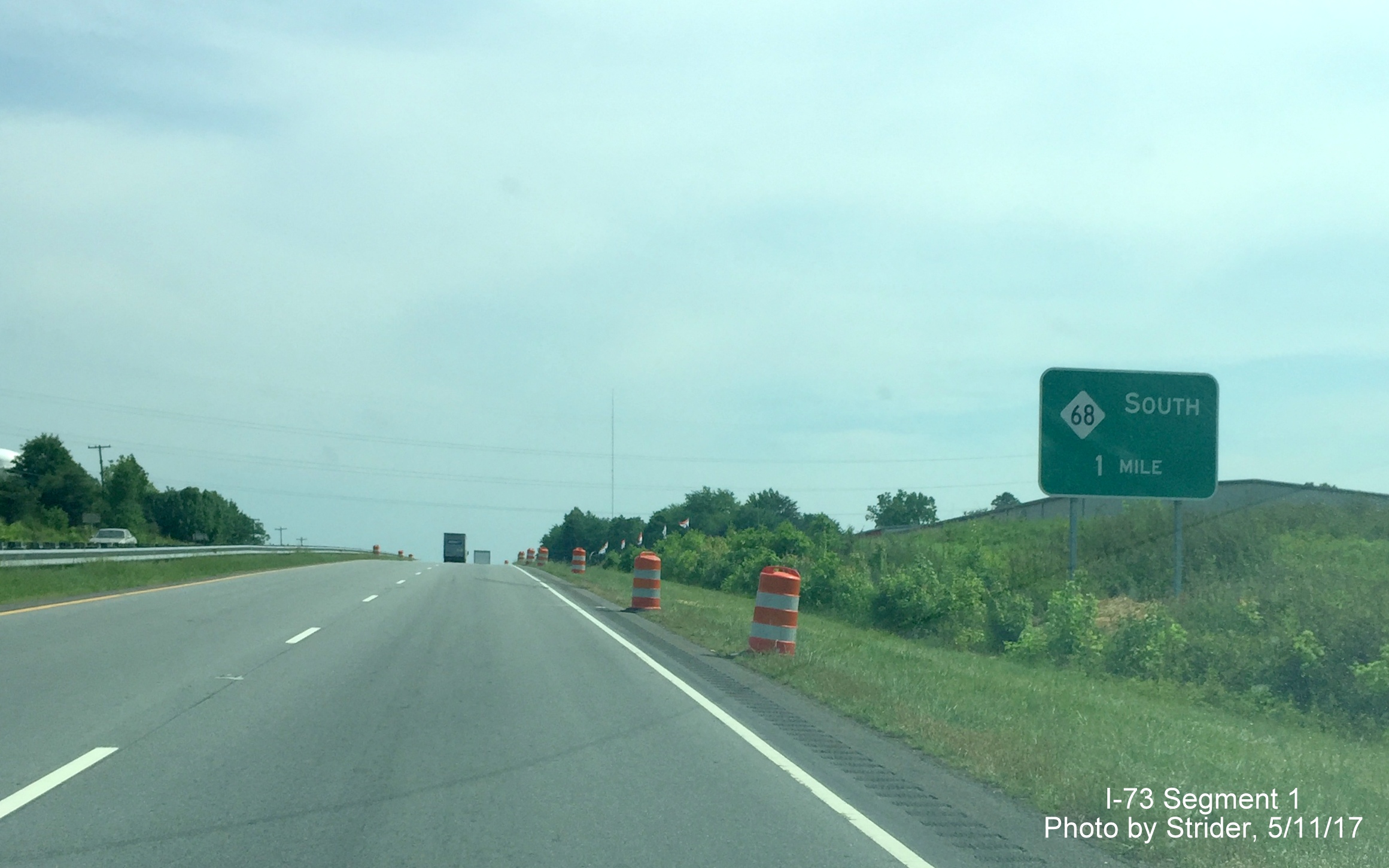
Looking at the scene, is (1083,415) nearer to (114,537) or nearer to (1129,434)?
(1129,434)

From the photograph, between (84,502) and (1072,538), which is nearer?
(1072,538)

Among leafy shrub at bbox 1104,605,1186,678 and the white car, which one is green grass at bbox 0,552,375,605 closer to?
leafy shrub at bbox 1104,605,1186,678

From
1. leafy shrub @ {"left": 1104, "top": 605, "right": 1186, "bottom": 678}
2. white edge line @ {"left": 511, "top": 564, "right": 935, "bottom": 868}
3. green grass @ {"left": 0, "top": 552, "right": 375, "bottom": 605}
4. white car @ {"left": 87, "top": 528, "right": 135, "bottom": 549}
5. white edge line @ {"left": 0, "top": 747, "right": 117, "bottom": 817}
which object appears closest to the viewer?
white edge line @ {"left": 511, "top": 564, "right": 935, "bottom": 868}

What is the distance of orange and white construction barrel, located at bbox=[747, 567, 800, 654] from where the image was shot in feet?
52.1

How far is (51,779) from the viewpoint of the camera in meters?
7.45

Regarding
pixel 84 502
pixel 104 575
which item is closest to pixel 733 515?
pixel 84 502

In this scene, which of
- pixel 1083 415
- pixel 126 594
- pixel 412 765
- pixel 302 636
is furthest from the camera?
pixel 126 594

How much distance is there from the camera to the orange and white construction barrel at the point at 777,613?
1588cm

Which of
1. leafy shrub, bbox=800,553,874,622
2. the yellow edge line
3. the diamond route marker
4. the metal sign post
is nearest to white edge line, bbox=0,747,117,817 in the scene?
the yellow edge line

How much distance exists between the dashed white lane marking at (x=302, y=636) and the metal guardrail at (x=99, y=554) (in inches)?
537

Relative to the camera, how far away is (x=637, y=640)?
18609 mm

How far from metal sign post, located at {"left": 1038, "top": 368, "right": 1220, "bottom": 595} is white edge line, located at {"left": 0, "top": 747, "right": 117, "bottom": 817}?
1514cm

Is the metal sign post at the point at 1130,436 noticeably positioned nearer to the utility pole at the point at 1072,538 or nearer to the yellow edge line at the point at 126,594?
the utility pole at the point at 1072,538

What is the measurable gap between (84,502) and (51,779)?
107m
